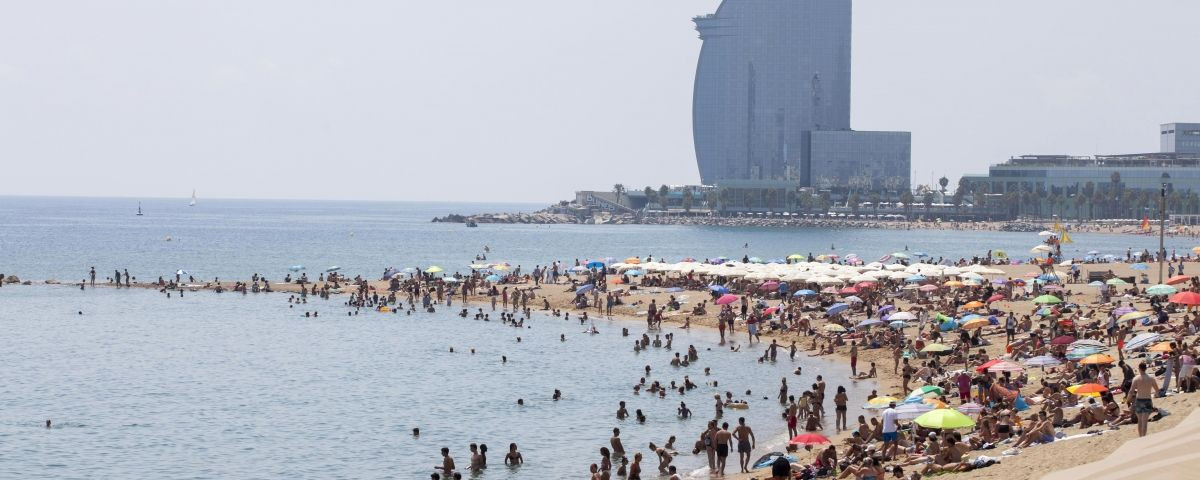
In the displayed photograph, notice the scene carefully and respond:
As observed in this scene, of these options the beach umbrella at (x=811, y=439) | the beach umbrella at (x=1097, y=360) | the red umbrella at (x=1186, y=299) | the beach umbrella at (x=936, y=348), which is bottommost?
the beach umbrella at (x=811, y=439)

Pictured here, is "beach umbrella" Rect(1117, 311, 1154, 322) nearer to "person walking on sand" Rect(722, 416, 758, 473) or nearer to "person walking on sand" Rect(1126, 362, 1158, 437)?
"person walking on sand" Rect(722, 416, 758, 473)

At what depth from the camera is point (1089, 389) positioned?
2678 cm

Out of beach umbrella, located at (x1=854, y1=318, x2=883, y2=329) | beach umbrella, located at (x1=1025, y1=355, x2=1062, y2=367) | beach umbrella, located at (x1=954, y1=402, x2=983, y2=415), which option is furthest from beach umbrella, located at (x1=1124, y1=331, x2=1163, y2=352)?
beach umbrella, located at (x1=854, y1=318, x2=883, y2=329)

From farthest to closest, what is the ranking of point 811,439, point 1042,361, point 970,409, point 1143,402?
point 1042,361 < point 970,409 < point 811,439 < point 1143,402

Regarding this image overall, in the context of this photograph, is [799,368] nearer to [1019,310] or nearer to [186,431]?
[1019,310]

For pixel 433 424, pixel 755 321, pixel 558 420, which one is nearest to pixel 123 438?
pixel 433 424

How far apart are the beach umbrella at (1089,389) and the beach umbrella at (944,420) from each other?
9.75 ft

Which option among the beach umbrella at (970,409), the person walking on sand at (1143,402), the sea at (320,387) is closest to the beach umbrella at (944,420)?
the beach umbrella at (970,409)

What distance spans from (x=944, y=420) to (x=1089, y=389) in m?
3.77

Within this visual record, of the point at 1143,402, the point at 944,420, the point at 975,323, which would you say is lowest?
the point at 944,420

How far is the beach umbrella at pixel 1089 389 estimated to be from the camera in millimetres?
26578

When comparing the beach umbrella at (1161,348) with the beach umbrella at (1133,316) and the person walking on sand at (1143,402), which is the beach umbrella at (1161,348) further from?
the person walking on sand at (1143,402)

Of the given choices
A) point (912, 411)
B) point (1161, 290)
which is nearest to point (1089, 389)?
point (912, 411)

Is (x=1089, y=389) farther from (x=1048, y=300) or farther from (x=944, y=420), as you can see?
(x=1048, y=300)
